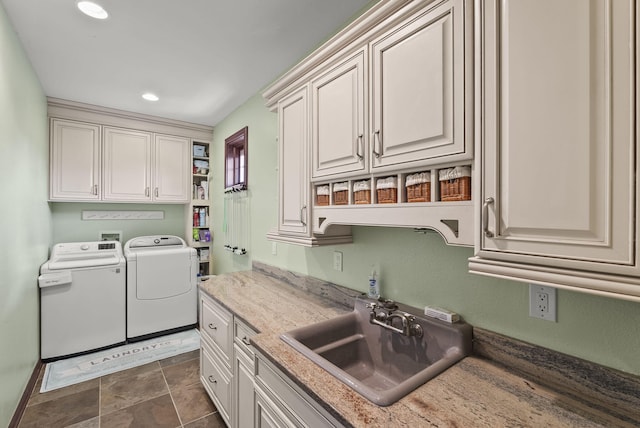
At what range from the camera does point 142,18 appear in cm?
171

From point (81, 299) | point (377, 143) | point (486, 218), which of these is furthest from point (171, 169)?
point (486, 218)

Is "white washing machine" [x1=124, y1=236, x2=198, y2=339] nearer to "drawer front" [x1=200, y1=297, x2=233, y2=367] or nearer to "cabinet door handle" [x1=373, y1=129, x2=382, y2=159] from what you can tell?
"drawer front" [x1=200, y1=297, x2=233, y2=367]

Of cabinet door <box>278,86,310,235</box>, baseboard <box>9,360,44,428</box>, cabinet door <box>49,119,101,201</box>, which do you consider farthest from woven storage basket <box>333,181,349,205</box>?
cabinet door <box>49,119,101,201</box>

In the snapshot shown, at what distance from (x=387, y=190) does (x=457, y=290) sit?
53cm

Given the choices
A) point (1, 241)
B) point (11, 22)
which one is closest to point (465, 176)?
point (1, 241)

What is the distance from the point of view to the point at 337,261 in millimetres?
1844

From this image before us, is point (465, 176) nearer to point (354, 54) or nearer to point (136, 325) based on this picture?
point (354, 54)

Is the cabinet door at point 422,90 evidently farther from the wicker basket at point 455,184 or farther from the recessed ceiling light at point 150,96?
the recessed ceiling light at point 150,96

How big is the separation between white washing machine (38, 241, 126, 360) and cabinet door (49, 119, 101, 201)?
0.56m

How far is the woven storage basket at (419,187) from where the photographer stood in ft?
3.52

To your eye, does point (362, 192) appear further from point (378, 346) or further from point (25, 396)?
point (25, 396)

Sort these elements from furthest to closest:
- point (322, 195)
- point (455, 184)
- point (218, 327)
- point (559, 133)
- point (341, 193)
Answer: point (218, 327) → point (322, 195) → point (341, 193) → point (455, 184) → point (559, 133)

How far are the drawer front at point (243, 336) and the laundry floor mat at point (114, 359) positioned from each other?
173 cm

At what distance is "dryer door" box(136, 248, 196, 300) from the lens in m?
3.14
